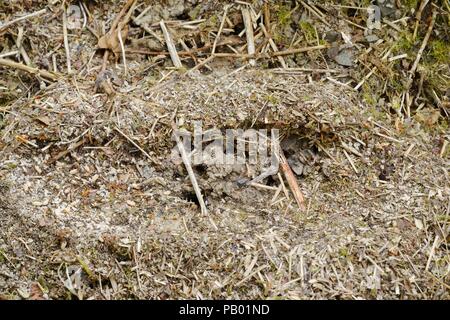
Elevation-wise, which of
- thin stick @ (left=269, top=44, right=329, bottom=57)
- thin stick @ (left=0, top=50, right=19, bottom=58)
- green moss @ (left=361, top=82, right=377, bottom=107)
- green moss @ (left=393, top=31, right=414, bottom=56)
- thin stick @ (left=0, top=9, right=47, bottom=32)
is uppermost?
thin stick @ (left=0, top=9, right=47, bottom=32)

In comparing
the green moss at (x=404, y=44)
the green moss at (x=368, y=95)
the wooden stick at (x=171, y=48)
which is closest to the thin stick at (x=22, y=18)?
the wooden stick at (x=171, y=48)

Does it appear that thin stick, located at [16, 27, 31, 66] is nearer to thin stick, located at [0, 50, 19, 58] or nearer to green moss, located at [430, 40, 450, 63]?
thin stick, located at [0, 50, 19, 58]

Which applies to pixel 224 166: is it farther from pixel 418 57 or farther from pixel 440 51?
pixel 440 51

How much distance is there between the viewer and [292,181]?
3129mm

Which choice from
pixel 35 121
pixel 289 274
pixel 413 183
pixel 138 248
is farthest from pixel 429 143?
pixel 35 121

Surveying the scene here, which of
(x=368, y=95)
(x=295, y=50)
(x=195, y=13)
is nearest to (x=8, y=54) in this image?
(x=195, y=13)

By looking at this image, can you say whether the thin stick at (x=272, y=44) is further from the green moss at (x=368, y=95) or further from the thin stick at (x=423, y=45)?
the thin stick at (x=423, y=45)

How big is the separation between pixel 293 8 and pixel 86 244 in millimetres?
1819

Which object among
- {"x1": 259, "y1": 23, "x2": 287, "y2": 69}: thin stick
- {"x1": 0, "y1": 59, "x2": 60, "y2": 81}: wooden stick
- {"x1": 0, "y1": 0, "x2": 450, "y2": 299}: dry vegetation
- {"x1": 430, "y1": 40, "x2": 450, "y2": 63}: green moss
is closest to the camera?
{"x1": 0, "y1": 0, "x2": 450, "y2": 299}: dry vegetation

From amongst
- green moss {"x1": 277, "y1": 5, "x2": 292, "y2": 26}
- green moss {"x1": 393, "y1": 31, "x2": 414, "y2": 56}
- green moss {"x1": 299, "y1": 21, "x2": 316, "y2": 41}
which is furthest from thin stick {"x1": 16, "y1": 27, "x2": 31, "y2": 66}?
green moss {"x1": 393, "y1": 31, "x2": 414, "y2": 56}

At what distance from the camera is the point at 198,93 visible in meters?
3.21

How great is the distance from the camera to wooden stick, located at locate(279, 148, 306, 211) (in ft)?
10.1

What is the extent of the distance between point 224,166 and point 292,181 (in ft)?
1.19
